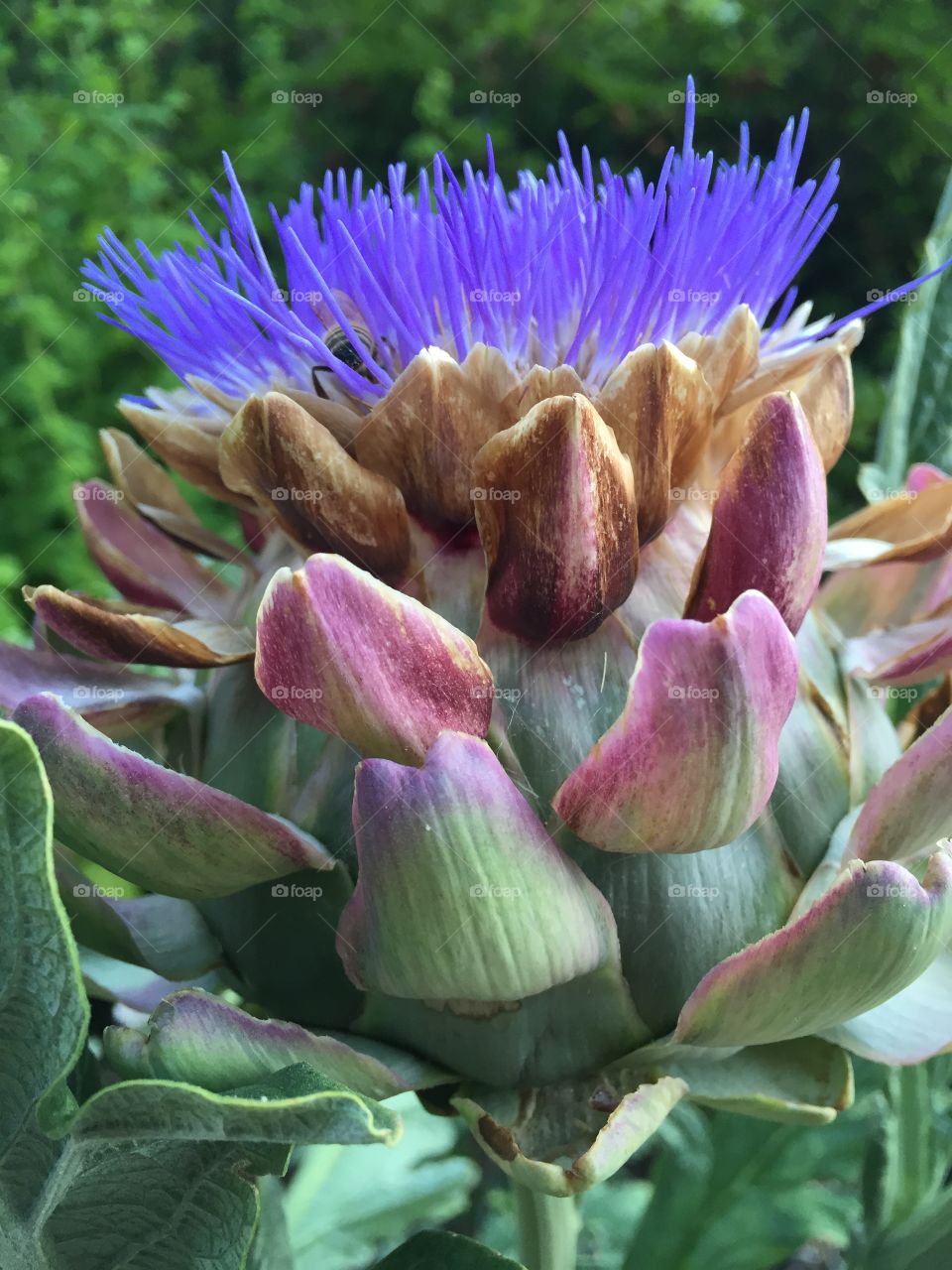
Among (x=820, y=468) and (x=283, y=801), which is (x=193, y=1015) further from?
(x=820, y=468)

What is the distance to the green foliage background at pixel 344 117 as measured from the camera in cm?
170

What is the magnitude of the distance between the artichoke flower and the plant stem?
97mm

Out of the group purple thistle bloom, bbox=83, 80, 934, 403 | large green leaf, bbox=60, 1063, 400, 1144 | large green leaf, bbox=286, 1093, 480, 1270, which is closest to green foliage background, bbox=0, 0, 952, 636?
large green leaf, bbox=286, 1093, 480, 1270

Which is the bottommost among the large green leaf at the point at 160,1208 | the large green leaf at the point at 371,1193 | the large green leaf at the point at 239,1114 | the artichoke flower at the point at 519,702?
the large green leaf at the point at 371,1193

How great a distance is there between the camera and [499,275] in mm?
484

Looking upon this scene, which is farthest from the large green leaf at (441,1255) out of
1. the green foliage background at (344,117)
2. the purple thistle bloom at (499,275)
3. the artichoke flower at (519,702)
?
the green foliage background at (344,117)

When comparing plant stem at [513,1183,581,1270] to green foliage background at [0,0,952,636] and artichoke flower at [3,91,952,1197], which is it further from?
green foliage background at [0,0,952,636]

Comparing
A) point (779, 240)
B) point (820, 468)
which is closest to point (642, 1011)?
point (820, 468)

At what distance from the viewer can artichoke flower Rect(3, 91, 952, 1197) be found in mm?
400

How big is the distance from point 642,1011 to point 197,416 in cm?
29

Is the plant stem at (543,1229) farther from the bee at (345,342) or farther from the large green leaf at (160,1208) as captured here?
the bee at (345,342)

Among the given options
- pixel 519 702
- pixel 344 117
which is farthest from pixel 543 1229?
pixel 344 117

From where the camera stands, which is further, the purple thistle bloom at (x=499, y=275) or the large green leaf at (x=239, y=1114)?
the purple thistle bloom at (x=499, y=275)

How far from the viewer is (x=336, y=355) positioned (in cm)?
50
